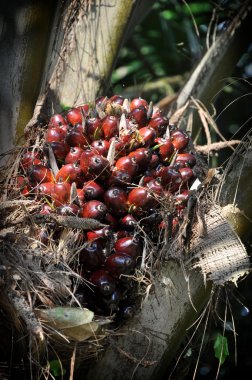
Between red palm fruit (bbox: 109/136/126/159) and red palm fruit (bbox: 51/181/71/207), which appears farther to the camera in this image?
red palm fruit (bbox: 109/136/126/159)

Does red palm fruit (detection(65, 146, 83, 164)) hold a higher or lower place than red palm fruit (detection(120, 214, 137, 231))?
higher

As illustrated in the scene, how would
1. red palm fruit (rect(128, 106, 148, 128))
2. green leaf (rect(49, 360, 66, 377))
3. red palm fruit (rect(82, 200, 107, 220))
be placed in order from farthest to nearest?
red palm fruit (rect(128, 106, 148, 128)) → red palm fruit (rect(82, 200, 107, 220)) → green leaf (rect(49, 360, 66, 377))

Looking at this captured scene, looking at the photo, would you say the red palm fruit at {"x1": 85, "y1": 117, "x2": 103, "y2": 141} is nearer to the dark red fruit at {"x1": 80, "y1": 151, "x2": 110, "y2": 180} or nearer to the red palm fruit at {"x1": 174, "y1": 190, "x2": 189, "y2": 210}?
the dark red fruit at {"x1": 80, "y1": 151, "x2": 110, "y2": 180}

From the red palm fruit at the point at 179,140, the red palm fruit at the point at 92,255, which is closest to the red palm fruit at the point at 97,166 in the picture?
the red palm fruit at the point at 92,255

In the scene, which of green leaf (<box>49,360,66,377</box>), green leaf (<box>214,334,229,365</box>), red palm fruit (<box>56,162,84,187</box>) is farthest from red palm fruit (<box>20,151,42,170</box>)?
green leaf (<box>214,334,229,365</box>)

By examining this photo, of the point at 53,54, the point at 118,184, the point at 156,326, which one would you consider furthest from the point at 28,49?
the point at 156,326

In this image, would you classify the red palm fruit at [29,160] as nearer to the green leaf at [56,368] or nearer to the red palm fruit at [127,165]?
the red palm fruit at [127,165]

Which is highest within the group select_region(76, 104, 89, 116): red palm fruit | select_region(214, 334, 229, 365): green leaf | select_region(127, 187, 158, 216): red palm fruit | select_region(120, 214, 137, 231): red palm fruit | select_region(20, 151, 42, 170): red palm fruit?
select_region(76, 104, 89, 116): red palm fruit

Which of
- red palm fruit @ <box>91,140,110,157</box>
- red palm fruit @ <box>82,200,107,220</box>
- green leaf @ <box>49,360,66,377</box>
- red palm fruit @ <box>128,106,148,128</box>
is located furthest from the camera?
red palm fruit @ <box>128,106,148,128</box>
